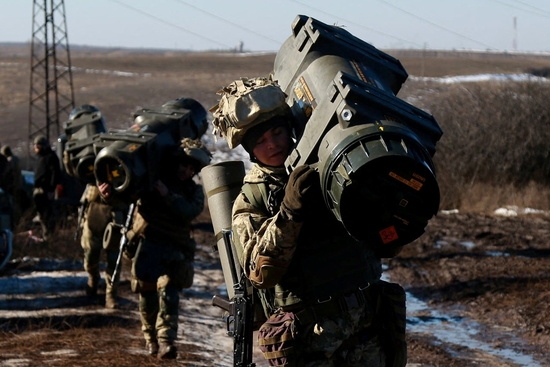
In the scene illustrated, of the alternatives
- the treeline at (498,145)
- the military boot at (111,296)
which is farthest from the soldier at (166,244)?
the treeline at (498,145)

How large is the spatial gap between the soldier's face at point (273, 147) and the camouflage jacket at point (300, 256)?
0.04 meters

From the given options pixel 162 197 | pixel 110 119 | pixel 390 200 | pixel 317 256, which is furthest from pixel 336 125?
pixel 110 119

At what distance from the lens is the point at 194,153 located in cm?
802

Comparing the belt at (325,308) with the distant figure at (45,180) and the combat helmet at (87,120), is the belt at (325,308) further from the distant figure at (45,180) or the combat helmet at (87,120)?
the distant figure at (45,180)

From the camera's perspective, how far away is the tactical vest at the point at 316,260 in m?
4.38

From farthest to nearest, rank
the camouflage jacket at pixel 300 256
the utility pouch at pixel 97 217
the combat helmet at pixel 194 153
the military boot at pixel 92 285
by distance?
the military boot at pixel 92 285 → the utility pouch at pixel 97 217 → the combat helmet at pixel 194 153 → the camouflage jacket at pixel 300 256

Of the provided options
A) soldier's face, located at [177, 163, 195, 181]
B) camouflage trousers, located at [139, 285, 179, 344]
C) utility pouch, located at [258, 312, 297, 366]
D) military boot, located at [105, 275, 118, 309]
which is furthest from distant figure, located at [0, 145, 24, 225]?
utility pouch, located at [258, 312, 297, 366]

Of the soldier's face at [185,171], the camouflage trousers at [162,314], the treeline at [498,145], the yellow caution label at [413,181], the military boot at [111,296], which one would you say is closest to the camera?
the yellow caution label at [413,181]

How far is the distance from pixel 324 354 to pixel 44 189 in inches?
465

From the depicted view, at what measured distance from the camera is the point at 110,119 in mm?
36875

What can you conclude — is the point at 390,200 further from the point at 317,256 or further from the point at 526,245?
the point at 526,245

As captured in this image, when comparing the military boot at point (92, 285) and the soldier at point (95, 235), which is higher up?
the soldier at point (95, 235)

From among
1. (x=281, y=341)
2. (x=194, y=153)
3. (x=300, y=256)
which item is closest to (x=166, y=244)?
(x=194, y=153)

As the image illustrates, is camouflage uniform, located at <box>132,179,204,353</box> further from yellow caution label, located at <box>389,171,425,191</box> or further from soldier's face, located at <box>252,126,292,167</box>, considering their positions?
yellow caution label, located at <box>389,171,425,191</box>
